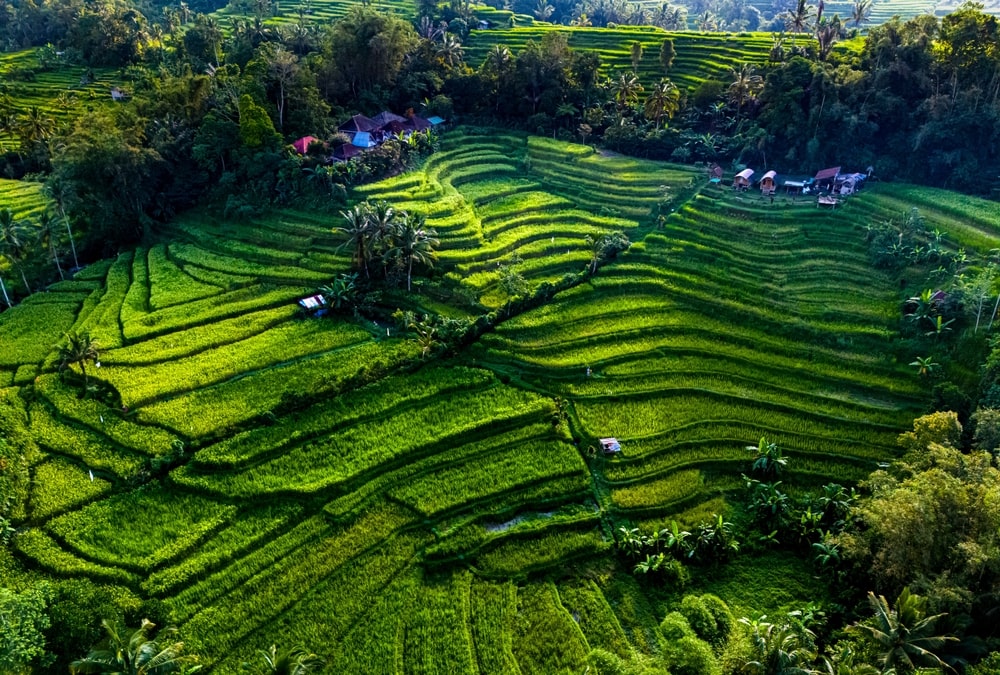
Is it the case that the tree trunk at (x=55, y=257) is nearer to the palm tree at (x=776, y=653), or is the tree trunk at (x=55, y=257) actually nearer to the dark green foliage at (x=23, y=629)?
the dark green foliage at (x=23, y=629)

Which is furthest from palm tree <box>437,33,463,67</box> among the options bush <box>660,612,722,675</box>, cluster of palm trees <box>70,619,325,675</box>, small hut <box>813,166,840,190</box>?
bush <box>660,612,722,675</box>

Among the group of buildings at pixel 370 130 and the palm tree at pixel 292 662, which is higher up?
the group of buildings at pixel 370 130

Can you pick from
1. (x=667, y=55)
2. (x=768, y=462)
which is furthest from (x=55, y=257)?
(x=667, y=55)

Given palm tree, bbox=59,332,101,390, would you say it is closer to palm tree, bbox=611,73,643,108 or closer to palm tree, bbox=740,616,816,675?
palm tree, bbox=740,616,816,675

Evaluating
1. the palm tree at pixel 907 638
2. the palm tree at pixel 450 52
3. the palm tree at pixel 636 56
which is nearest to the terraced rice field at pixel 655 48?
the palm tree at pixel 636 56

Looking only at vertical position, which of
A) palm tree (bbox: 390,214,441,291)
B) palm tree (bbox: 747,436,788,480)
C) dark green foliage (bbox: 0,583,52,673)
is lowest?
dark green foliage (bbox: 0,583,52,673)

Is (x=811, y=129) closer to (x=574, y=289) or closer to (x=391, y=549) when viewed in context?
(x=574, y=289)

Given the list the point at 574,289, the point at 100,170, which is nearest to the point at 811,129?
the point at 574,289
